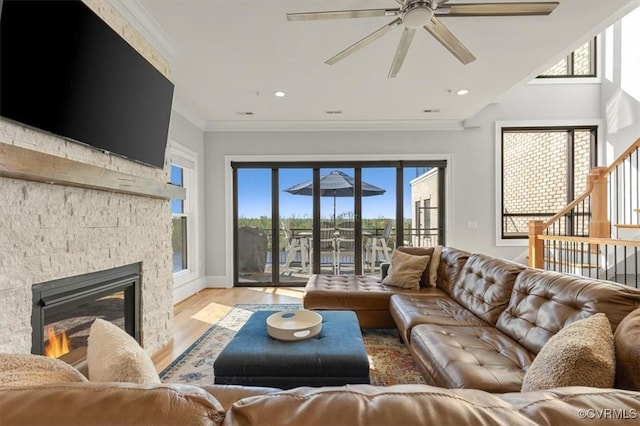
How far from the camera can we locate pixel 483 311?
7.63 ft

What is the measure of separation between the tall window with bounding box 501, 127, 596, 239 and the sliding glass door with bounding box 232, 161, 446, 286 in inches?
47.8

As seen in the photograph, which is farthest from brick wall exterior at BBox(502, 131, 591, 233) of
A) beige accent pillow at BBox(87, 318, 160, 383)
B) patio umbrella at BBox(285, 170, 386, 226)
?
beige accent pillow at BBox(87, 318, 160, 383)

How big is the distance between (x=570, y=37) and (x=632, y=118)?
3020mm

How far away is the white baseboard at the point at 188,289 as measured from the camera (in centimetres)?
428

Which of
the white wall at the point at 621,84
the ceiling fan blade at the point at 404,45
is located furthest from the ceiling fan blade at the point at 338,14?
the white wall at the point at 621,84

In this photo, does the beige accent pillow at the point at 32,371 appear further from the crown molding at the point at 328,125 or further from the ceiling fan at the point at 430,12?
the crown molding at the point at 328,125

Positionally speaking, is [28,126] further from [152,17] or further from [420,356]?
[420,356]

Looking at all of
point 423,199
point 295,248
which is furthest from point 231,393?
point 423,199

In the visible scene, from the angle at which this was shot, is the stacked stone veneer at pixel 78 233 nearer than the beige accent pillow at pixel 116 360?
No

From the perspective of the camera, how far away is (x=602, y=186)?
4.07m

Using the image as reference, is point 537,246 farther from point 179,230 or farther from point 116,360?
point 179,230

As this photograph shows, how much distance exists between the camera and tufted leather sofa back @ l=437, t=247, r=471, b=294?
10.2 ft

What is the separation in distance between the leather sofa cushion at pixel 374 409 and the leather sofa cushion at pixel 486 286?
6.18 feet

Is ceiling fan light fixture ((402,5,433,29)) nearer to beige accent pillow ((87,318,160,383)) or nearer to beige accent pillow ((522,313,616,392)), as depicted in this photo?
beige accent pillow ((522,313,616,392))
